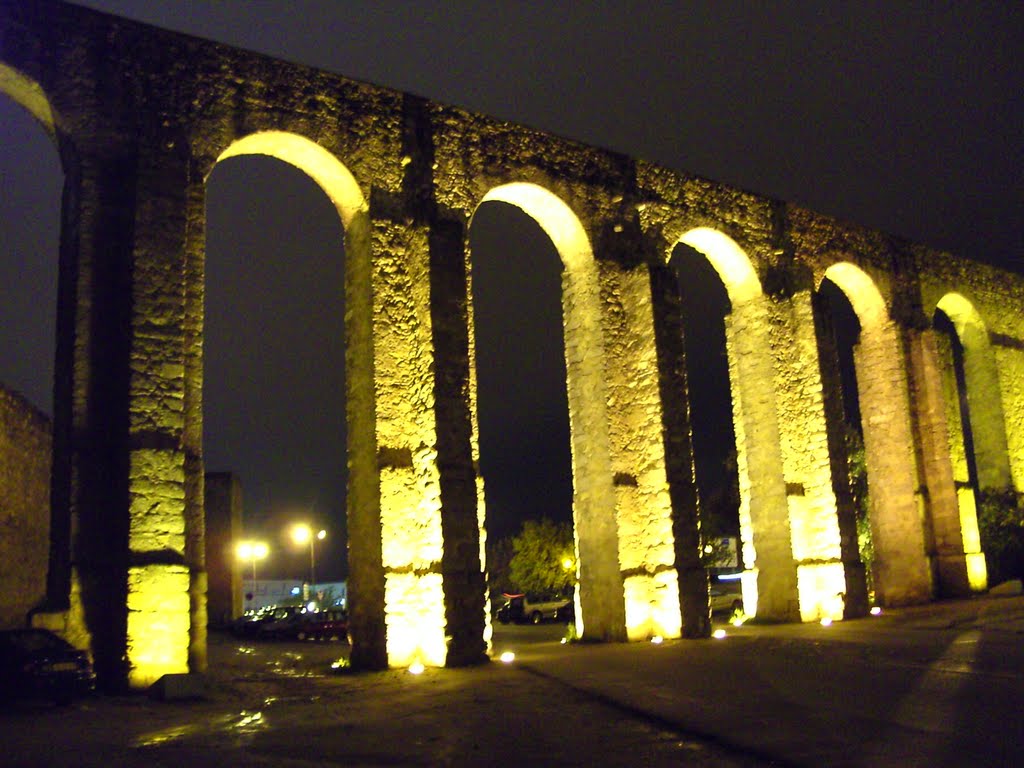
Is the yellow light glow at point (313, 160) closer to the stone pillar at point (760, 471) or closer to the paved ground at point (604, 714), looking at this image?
the paved ground at point (604, 714)

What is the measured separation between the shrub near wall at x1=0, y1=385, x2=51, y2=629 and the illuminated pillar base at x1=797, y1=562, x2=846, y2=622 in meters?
13.7

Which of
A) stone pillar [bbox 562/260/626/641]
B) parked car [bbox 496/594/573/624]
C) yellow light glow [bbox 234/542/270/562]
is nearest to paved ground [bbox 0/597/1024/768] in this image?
stone pillar [bbox 562/260/626/641]

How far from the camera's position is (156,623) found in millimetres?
10586

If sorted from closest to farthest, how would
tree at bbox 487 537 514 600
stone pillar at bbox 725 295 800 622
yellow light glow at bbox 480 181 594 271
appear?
yellow light glow at bbox 480 181 594 271
stone pillar at bbox 725 295 800 622
tree at bbox 487 537 514 600

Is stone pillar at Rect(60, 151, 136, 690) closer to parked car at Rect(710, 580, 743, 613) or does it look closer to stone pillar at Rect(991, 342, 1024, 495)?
parked car at Rect(710, 580, 743, 613)

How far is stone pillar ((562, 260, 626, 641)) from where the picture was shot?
590 inches

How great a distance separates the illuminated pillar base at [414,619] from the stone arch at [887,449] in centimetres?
1133

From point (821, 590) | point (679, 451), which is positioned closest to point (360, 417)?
point (679, 451)

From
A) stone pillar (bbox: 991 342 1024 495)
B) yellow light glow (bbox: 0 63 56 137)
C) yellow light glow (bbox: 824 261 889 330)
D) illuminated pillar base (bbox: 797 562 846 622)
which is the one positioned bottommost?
illuminated pillar base (bbox: 797 562 846 622)

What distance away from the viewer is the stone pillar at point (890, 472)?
1977cm

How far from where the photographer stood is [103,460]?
11117mm

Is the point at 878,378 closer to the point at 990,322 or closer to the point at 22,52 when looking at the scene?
the point at 990,322

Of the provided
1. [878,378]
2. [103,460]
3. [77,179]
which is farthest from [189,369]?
[878,378]

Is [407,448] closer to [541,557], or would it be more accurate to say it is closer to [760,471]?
[760,471]
